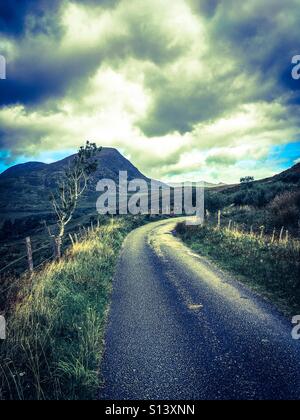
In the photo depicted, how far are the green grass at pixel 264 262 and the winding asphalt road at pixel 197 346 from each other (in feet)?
2.28

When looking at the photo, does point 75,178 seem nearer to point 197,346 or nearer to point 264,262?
point 264,262

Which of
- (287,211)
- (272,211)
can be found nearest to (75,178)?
(287,211)

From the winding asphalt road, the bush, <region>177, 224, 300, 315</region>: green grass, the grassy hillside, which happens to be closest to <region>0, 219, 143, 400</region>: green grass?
the winding asphalt road

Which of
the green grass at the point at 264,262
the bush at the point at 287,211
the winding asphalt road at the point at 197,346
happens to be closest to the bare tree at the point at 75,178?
the green grass at the point at 264,262

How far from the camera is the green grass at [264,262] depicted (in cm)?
849

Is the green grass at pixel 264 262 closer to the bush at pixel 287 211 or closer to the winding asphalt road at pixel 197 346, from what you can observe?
the winding asphalt road at pixel 197 346

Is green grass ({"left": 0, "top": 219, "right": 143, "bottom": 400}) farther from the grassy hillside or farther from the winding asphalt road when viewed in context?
the grassy hillside

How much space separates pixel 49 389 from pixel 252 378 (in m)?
3.38

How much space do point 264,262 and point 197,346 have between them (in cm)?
726

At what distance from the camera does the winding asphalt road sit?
429 cm

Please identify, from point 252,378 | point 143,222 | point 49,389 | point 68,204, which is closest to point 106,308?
point 49,389

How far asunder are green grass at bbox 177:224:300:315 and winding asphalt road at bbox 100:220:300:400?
696 millimetres
